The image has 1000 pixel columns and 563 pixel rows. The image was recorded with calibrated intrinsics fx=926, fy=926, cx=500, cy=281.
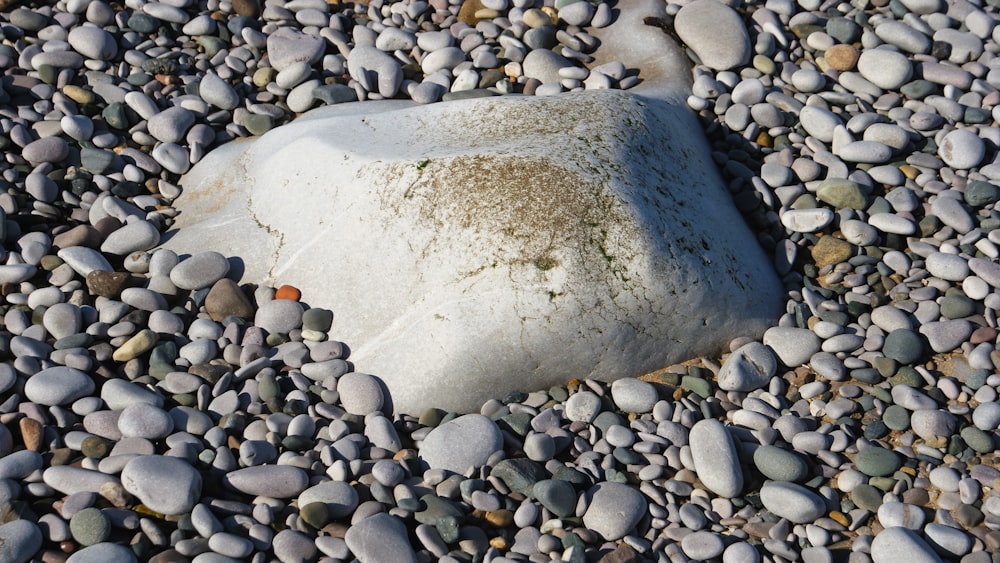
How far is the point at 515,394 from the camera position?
308cm

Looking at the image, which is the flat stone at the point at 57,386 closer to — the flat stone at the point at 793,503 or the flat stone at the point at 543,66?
the flat stone at the point at 793,503

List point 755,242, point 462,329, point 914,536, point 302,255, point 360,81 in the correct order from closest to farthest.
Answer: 1. point 914,536
2. point 462,329
3. point 302,255
4. point 755,242
5. point 360,81

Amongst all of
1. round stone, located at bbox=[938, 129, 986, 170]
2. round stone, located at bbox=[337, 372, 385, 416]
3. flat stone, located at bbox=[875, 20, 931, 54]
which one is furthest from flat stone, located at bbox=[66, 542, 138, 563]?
flat stone, located at bbox=[875, 20, 931, 54]

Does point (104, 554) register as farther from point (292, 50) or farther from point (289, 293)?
point (292, 50)

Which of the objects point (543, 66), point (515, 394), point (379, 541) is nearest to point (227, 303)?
point (515, 394)

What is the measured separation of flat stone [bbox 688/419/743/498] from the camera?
275 centimetres

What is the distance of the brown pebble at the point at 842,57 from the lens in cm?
427

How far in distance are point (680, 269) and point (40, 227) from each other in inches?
96.2

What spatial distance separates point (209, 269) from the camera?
11.1 feet

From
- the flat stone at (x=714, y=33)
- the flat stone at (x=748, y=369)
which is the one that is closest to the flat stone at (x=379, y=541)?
the flat stone at (x=748, y=369)

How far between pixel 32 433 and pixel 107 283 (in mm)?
694

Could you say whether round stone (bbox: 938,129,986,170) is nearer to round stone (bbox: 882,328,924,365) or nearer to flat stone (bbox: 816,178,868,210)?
flat stone (bbox: 816,178,868,210)

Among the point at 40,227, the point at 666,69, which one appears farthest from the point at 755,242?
the point at 40,227

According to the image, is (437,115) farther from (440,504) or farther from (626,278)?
(440,504)
